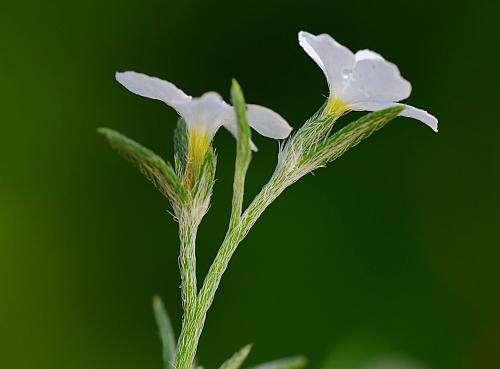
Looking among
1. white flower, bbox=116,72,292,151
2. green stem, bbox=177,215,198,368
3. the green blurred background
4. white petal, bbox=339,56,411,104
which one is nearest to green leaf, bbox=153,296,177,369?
green stem, bbox=177,215,198,368

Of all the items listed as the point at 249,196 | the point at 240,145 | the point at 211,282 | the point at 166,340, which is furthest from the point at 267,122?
the point at 249,196

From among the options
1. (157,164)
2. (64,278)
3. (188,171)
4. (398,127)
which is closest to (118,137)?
(157,164)

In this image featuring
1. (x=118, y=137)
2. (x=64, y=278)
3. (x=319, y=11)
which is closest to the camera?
(x=118, y=137)

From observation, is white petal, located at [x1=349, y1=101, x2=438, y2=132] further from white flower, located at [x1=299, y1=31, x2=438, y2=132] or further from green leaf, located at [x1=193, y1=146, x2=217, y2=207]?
green leaf, located at [x1=193, y1=146, x2=217, y2=207]

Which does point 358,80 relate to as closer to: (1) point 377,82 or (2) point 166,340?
(1) point 377,82

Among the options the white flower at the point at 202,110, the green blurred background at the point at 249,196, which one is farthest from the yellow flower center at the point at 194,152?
the green blurred background at the point at 249,196

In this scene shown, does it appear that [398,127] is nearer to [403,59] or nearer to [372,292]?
[403,59]
